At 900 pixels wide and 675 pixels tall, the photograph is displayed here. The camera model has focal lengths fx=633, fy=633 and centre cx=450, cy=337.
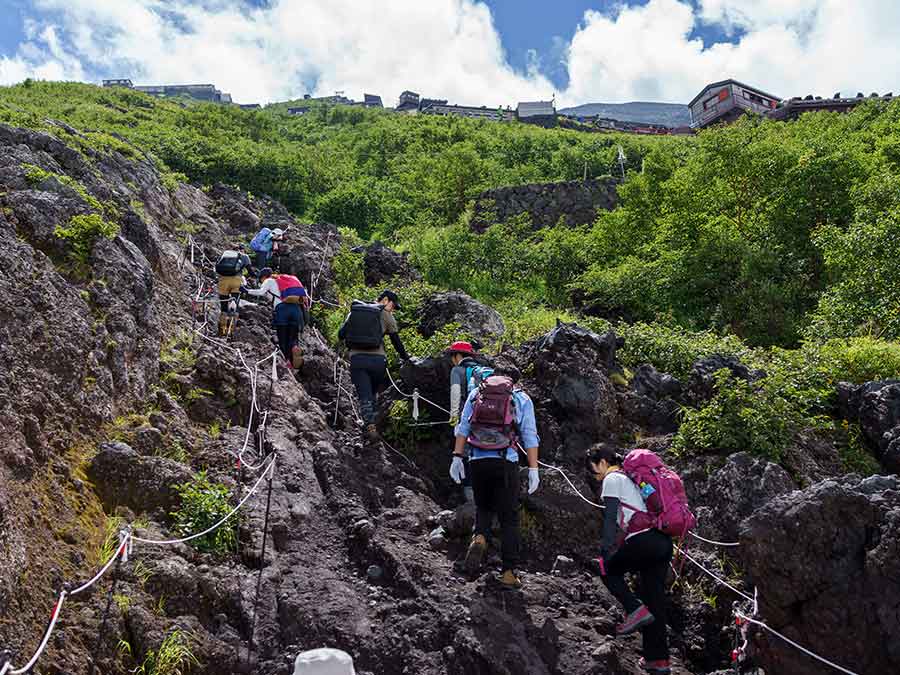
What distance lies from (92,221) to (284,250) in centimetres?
882

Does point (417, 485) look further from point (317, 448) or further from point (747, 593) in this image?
point (747, 593)

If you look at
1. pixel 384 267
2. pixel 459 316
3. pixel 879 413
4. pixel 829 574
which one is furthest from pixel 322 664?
pixel 384 267

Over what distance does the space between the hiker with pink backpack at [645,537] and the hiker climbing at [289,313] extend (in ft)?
21.9

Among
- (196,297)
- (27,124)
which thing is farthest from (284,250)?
(27,124)

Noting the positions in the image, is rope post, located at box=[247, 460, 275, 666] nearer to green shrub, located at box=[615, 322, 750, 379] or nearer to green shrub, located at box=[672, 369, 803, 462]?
green shrub, located at box=[672, 369, 803, 462]

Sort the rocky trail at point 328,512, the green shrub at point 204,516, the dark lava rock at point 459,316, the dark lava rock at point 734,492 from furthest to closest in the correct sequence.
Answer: the dark lava rock at point 459,316, the dark lava rock at point 734,492, the green shrub at point 204,516, the rocky trail at point 328,512

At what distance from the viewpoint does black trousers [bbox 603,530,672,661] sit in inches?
209

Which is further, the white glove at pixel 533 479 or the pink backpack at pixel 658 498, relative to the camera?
the white glove at pixel 533 479

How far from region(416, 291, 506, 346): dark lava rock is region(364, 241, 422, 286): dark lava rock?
539 centimetres

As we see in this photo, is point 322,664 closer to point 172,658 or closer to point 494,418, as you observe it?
point 172,658

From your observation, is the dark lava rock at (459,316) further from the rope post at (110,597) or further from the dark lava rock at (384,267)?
the rope post at (110,597)

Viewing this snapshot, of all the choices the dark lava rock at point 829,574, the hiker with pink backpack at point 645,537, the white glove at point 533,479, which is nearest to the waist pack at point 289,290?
the white glove at point 533,479

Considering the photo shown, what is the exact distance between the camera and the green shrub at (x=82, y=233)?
26.1 feet

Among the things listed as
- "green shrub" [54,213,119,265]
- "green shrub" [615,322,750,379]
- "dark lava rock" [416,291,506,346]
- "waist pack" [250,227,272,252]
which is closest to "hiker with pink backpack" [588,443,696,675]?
"green shrub" [615,322,750,379]
